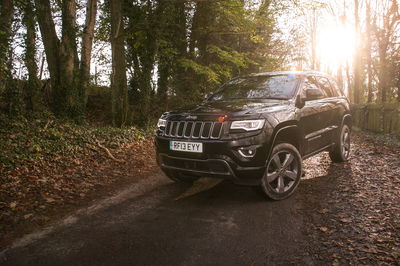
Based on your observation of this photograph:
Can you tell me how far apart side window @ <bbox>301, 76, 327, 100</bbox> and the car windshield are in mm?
203

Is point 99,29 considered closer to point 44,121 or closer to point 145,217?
point 44,121

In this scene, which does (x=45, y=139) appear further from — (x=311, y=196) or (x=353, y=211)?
(x=353, y=211)

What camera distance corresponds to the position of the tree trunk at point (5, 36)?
297 inches

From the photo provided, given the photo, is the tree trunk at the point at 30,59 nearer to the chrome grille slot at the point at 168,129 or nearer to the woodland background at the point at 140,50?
the woodland background at the point at 140,50

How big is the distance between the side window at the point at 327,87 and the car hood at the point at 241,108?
179cm

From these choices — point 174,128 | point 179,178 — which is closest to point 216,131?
point 174,128

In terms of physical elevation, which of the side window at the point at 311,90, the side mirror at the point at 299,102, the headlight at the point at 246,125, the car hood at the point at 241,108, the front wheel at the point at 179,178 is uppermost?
the side window at the point at 311,90

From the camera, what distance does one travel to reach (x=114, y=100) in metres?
10.8

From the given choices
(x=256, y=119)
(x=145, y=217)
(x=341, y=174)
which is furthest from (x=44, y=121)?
(x=341, y=174)

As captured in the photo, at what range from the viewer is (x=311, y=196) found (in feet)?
15.2

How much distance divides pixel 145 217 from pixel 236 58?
1098 cm

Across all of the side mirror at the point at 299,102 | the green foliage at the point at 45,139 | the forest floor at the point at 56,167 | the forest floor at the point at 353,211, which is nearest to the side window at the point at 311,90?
the side mirror at the point at 299,102

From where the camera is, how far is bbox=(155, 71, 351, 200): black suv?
13.0 ft

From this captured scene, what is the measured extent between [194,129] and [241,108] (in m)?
0.73
